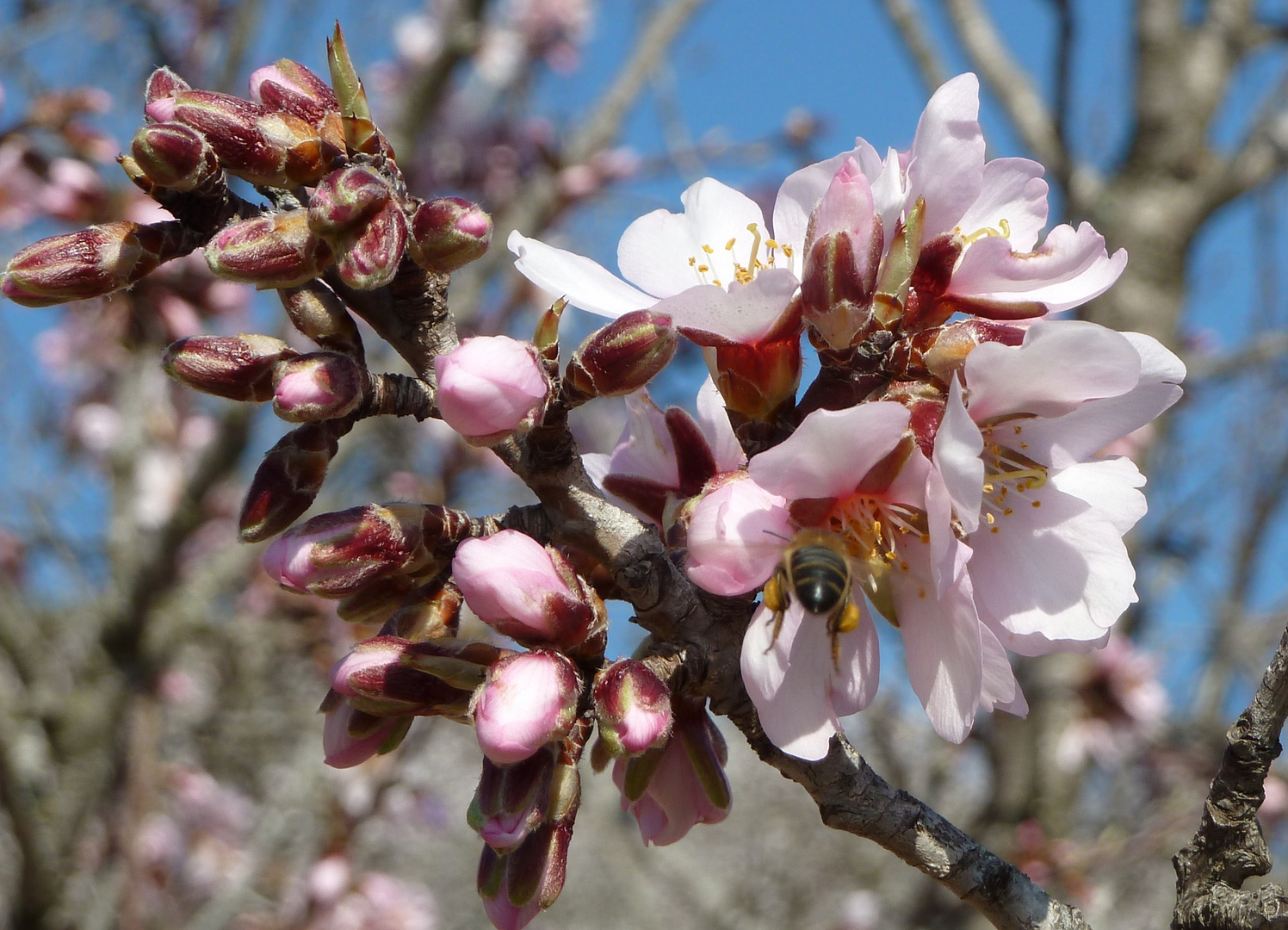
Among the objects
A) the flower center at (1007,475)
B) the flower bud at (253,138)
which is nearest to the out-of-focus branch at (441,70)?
the flower bud at (253,138)

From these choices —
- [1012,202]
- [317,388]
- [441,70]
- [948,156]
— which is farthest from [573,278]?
[441,70]

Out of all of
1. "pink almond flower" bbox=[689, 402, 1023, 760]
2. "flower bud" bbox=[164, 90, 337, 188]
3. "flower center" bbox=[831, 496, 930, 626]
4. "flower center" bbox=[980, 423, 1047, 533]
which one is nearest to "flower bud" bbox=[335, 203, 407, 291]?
"flower bud" bbox=[164, 90, 337, 188]

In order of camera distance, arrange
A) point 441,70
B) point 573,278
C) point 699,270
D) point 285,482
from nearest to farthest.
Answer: point 285,482, point 573,278, point 699,270, point 441,70

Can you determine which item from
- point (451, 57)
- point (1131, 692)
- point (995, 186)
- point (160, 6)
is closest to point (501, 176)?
point (160, 6)

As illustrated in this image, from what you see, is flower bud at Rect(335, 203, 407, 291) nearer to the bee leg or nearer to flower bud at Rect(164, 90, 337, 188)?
flower bud at Rect(164, 90, 337, 188)

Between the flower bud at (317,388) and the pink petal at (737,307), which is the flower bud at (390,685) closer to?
the flower bud at (317,388)

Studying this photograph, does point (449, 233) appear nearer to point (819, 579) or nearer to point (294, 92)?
point (294, 92)
